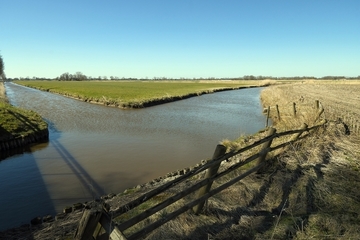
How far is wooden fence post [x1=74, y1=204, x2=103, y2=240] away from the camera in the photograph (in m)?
2.54

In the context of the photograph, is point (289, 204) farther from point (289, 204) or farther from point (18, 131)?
point (18, 131)

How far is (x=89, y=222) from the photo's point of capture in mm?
2564

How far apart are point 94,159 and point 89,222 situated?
9231 millimetres

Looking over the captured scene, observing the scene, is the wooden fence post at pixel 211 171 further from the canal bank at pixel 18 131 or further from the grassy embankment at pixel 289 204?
the canal bank at pixel 18 131

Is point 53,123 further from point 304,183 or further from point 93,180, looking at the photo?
point 304,183

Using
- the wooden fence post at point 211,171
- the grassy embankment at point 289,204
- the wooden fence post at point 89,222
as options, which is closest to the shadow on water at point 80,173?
the grassy embankment at point 289,204

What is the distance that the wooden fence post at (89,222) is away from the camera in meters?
2.54

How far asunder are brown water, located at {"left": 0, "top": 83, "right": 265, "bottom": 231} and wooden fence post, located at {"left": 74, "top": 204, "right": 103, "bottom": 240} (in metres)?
0.44

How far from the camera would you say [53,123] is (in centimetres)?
2009

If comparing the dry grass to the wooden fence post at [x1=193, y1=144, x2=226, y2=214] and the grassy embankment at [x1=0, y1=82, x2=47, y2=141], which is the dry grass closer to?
the wooden fence post at [x1=193, y1=144, x2=226, y2=214]

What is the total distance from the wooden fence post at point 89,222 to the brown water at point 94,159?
17.5 inches

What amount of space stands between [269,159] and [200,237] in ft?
11.8

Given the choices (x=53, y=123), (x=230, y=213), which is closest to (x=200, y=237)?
(x=230, y=213)

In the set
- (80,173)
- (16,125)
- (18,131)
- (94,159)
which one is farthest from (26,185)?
(16,125)
